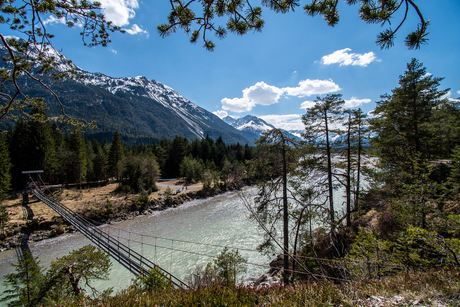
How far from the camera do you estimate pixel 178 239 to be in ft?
52.3

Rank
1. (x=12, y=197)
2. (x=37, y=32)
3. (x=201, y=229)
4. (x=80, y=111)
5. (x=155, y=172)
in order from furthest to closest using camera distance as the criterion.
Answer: (x=80, y=111) → (x=155, y=172) → (x=12, y=197) → (x=201, y=229) → (x=37, y=32)

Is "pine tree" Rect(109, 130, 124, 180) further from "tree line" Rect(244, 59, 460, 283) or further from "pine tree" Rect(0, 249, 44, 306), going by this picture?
"tree line" Rect(244, 59, 460, 283)

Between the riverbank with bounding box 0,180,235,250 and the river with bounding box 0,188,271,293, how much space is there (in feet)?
3.78

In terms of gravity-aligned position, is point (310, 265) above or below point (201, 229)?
above

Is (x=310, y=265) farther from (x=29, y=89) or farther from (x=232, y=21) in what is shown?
(x=29, y=89)

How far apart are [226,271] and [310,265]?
396cm

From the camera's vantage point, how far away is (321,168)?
9297 millimetres

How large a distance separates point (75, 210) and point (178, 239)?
13376 millimetres

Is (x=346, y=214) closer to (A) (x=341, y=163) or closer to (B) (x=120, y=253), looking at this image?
(A) (x=341, y=163)

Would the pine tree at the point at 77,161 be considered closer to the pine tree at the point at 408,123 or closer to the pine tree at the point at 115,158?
the pine tree at the point at 115,158

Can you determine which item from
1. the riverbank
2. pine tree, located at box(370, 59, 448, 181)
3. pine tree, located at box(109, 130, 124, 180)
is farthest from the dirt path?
pine tree, located at box(370, 59, 448, 181)

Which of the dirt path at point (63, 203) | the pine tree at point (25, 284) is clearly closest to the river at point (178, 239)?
the dirt path at point (63, 203)

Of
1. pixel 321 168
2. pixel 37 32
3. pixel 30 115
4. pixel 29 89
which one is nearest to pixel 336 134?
pixel 321 168

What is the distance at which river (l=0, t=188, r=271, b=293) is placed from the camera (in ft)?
36.9
